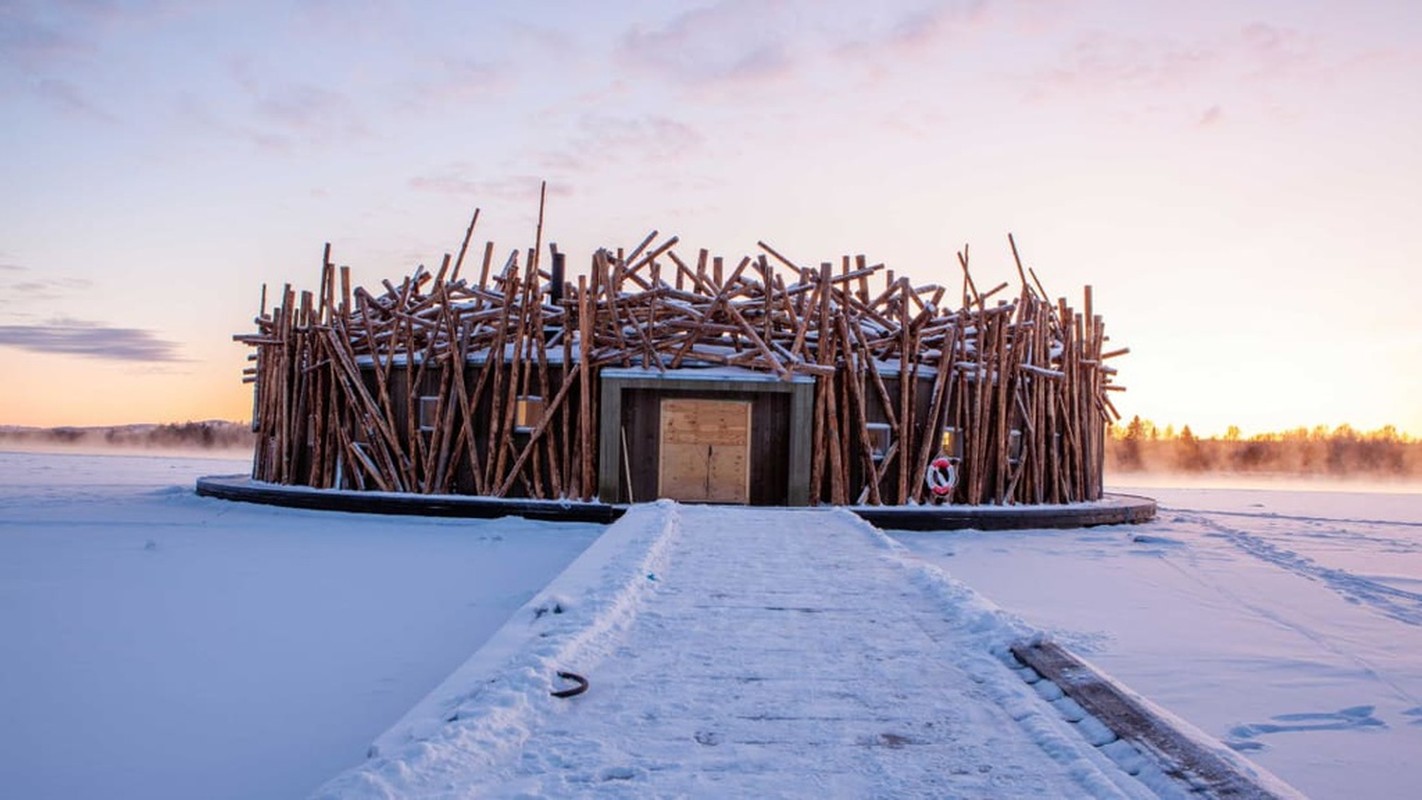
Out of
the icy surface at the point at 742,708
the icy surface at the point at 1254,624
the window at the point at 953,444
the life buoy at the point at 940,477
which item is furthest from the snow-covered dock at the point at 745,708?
the window at the point at 953,444

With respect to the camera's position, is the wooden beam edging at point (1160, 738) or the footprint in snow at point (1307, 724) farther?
the footprint in snow at point (1307, 724)

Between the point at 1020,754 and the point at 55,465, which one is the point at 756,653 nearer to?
the point at 1020,754

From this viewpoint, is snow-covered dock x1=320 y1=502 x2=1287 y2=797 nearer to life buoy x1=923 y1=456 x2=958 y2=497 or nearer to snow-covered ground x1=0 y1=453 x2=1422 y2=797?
snow-covered ground x1=0 y1=453 x2=1422 y2=797

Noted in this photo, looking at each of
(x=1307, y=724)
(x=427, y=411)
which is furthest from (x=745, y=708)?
(x=427, y=411)

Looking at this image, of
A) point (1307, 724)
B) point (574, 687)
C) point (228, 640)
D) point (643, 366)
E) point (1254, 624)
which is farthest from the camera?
point (643, 366)

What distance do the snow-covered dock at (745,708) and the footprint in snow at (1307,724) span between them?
3.46 feet

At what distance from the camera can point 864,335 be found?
50.3 ft

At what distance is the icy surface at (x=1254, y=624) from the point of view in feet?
14.9

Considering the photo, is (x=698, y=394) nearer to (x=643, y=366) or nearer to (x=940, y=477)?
(x=643, y=366)

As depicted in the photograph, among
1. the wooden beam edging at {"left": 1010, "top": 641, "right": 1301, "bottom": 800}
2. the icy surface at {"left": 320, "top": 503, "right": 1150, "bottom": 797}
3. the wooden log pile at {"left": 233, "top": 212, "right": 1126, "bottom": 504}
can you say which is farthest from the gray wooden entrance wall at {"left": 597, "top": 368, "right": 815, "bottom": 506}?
the wooden beam edging at {"left": 1010, "top": 641, "right": 1301, "bottom": 800}

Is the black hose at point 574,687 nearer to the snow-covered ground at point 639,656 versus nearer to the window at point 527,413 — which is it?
the snow-covered ground at point 639,656

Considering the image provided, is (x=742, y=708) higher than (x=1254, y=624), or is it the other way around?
(x=742, y=708)

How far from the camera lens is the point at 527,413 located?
1497 cm

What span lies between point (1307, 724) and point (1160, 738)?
2016 mm
